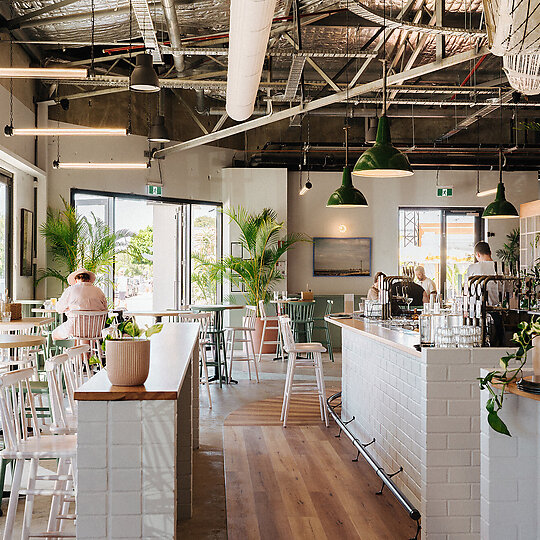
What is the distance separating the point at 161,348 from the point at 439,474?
1.64 metres

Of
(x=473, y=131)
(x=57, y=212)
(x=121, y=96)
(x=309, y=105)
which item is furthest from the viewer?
(x=473, y=131)

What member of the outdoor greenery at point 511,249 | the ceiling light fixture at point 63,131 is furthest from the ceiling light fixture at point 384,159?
the outdoor greenery at point 511,249

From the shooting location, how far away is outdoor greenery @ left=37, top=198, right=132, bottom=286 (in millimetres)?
10445

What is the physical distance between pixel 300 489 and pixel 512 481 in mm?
2171

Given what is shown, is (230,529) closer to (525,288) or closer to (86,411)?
(86,411)

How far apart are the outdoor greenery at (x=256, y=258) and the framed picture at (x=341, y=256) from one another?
855mm

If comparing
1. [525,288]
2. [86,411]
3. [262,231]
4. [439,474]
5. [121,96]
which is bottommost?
[439,474]

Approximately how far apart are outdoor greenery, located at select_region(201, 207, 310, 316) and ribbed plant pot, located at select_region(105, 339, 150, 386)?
30.2 feet

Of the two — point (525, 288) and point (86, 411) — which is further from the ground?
point (525, 288)

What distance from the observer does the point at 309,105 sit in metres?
9.24

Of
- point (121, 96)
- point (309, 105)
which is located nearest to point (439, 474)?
point (309, 105)

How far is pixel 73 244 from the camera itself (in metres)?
10.5

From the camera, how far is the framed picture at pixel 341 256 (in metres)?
13.4

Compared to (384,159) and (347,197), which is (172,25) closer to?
(347,197)
